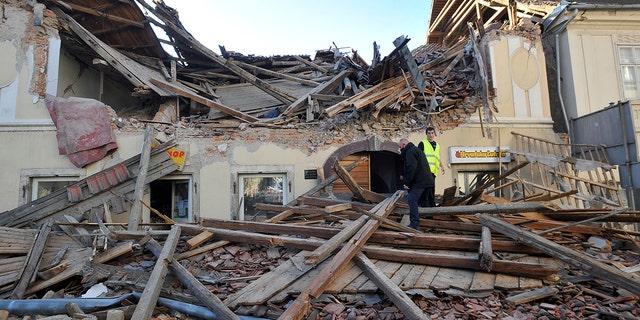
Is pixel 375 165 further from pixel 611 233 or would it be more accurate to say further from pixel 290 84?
pixel 611 233

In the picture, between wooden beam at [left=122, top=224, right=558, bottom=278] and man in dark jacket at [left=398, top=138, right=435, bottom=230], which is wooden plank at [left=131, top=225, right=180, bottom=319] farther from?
man in dark jacket at [left=398, top=138, right=435, bottom=230]

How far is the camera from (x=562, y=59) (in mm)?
10453

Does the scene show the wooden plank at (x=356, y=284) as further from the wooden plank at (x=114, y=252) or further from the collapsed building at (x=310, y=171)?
the wooden plank at (x=114, y=252)

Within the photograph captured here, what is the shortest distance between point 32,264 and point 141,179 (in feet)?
12.4

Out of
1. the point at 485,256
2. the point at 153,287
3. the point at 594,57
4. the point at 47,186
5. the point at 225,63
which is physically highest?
the point at 225,63

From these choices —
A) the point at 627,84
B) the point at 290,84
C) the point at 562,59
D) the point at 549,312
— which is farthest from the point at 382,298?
the point at 627,84

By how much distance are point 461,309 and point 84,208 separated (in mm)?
7988

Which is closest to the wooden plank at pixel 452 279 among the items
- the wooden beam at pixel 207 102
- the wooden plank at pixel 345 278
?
the wooden plank at pixel 345 278

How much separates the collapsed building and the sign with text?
5cm

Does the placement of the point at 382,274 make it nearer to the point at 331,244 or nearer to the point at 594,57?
the point at 331,244

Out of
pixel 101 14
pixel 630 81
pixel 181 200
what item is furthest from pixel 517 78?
pixel 101 14

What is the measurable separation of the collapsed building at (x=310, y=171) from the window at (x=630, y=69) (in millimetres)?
108

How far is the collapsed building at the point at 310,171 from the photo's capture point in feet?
12.0

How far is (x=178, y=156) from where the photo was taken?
8.70 m
